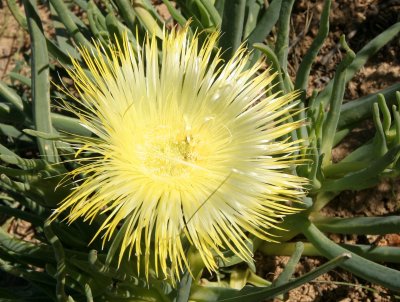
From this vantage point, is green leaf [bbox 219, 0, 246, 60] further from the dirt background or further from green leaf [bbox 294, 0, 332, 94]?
the dirt background

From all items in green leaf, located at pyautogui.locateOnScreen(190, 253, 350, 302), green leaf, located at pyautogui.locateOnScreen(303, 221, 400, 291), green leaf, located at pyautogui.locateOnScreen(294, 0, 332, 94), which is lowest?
green leaf, located at pyautogui.locateOnScreen(190, 253, 350, 302)

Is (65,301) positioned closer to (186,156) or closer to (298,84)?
(186,156)

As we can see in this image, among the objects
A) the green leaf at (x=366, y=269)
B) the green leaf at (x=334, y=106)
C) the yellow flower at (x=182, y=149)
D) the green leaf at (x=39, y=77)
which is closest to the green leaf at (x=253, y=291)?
the yellow flower at (x=182, y=149)

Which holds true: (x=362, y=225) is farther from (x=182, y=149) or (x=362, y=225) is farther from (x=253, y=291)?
(x=182, y=149)

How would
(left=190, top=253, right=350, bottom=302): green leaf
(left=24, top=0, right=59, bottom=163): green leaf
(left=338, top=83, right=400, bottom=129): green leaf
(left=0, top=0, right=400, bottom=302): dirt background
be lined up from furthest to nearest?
(left=0, top=0, right=400, bottom=302): dirt background → (left=338, top=83, right=400, bottom=129): green leaf → (left=24, top=0, right=59, bottom=163): green leaf → (left=190, top=253, right=350, bottom=302): green leaf

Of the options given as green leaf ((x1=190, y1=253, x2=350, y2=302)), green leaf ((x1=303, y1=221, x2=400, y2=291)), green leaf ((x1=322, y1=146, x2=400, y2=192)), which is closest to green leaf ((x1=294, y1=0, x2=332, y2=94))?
green leaf ((x1=322, y1=146, x2=400, y2=192))

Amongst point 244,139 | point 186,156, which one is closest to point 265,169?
point 244,139

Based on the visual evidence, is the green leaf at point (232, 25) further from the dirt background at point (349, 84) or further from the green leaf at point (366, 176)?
the dirt background at point (349, 84)
